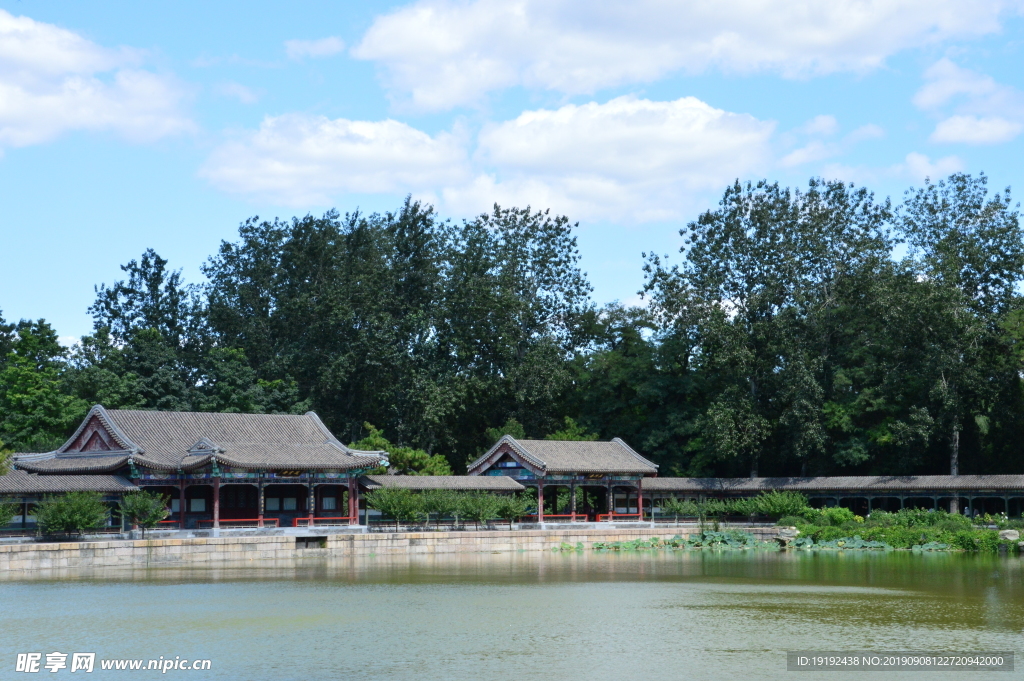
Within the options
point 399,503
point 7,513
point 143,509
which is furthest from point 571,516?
point 7,513

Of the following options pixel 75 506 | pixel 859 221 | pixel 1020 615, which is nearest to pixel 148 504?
pixel 75 506

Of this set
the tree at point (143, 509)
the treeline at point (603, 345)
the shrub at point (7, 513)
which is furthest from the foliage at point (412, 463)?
the shrub at point (7, 513)

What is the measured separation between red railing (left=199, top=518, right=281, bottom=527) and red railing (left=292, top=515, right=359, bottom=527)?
91cm

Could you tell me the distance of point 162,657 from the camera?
957 inches

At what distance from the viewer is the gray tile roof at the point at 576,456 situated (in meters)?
61.4

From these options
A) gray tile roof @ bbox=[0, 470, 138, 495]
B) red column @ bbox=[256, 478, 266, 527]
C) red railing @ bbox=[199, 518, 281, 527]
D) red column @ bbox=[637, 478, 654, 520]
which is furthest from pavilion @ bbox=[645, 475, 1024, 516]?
gray tile roof @ bbox=[0, 470, 138, 495]

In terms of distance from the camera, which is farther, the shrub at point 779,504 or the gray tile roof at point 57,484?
the shrub at point 779,504

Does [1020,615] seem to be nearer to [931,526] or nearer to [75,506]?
[931,526]

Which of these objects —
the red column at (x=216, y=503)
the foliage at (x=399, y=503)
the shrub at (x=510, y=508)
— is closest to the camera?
the red column at (x=216, y=503)

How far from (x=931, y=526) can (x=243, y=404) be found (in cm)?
3946

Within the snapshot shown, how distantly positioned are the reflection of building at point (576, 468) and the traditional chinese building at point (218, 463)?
27.5 ft

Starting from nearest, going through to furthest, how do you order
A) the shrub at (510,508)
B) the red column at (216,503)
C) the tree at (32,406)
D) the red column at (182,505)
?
1. the red column at (216,503)
2. the red column at (182,505)
3. the shrub at (510,508)
4. the tree at (32,406)

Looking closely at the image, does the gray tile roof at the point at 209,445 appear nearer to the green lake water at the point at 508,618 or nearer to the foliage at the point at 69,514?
the foliage at the point at 69,514

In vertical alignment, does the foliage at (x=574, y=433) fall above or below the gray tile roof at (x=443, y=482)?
above
